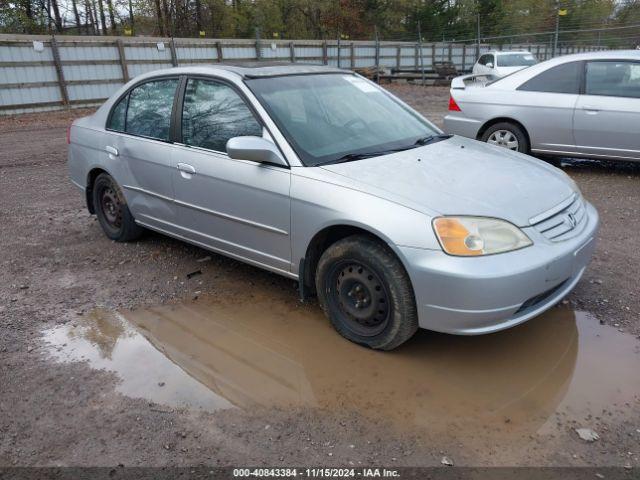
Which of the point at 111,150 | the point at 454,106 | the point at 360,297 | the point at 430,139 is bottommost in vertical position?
the point at 360,297

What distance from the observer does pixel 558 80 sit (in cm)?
705

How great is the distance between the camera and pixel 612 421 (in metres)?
2.66

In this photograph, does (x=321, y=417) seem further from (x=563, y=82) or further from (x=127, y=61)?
(x=127, y=61)

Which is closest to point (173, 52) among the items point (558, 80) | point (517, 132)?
point (517, 132)

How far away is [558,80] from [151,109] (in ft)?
17.2

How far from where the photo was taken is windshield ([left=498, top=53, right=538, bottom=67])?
18.5m

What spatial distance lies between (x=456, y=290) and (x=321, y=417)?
95cm

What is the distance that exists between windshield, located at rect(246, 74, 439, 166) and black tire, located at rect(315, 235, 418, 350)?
66 centimetres

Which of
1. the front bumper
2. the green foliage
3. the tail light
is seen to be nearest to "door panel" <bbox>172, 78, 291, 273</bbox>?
the front bumper

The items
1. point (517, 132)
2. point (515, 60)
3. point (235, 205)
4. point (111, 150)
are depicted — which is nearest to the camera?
point (235, 205)

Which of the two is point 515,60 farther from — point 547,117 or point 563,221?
point 563,221

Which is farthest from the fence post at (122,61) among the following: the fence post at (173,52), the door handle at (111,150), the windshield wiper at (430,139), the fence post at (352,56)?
the windshield wiper at (430,139)

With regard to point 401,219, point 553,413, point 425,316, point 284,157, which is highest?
point 284,157

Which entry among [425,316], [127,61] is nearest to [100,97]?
[127,61]
